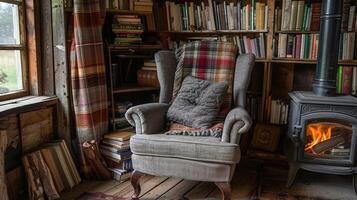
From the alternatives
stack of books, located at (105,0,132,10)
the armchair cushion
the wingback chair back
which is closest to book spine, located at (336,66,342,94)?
the wingback chair back

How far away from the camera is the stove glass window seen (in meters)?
2.33

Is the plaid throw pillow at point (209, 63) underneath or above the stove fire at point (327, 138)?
above

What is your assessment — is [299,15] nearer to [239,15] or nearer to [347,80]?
[239,15]

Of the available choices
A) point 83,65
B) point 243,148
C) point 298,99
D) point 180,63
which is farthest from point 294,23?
point 83,65

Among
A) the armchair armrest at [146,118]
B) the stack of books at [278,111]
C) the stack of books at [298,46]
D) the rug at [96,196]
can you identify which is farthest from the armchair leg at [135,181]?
the stack of books at [298,46]

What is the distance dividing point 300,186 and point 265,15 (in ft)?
4.74

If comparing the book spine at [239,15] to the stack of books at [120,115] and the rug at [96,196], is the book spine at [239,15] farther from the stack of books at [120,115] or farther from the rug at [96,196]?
the rug at [96,196]

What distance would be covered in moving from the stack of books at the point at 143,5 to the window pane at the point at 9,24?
98 centimetres

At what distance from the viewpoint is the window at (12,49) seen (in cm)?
220

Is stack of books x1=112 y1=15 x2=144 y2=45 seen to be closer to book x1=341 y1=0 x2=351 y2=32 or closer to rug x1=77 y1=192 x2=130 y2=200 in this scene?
rug x1=77 y1=192 x2=130 y2=200

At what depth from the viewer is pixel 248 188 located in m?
2.41

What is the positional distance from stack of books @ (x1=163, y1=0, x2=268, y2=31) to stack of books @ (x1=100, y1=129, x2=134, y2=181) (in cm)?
123

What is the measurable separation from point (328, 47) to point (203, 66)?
0.94 metres

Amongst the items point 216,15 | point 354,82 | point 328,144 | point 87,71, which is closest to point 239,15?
point 216,15
